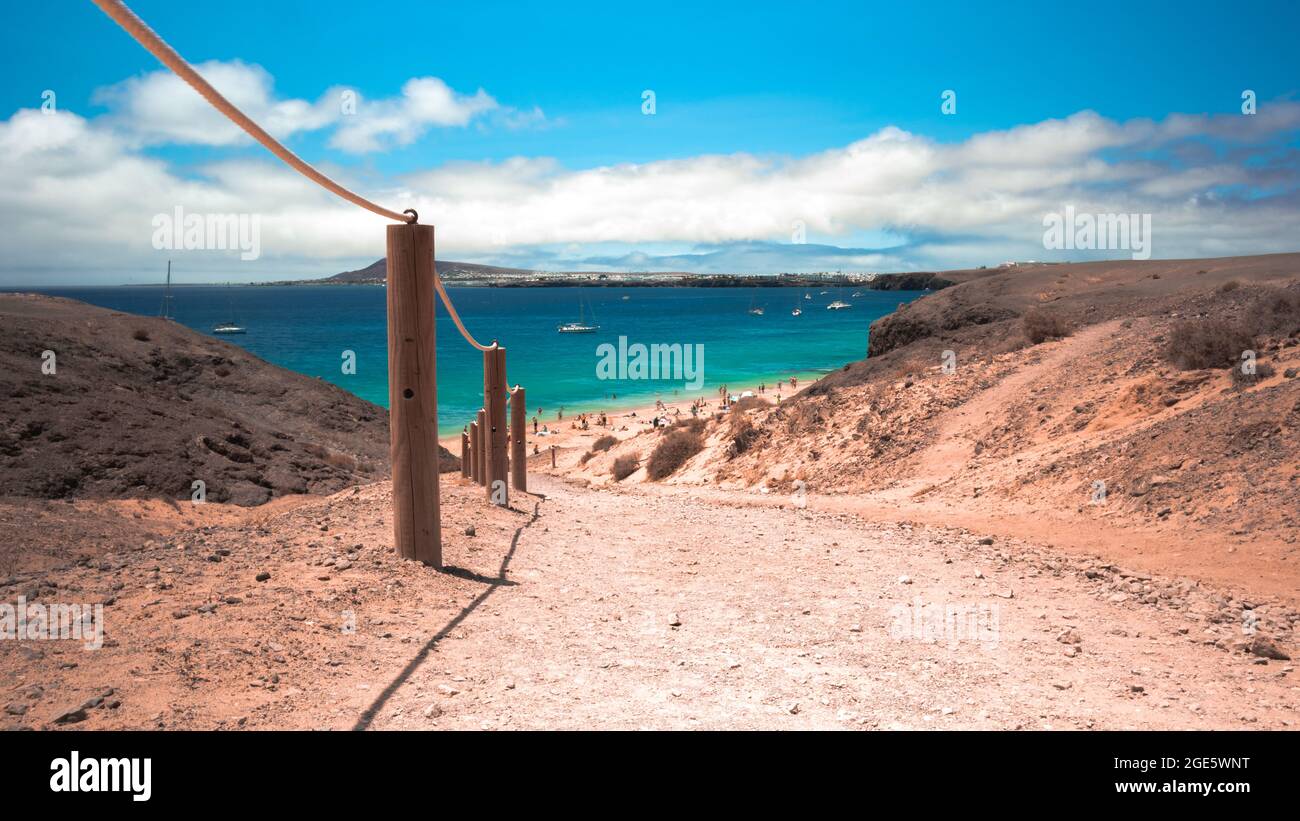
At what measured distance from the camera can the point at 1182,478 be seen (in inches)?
393

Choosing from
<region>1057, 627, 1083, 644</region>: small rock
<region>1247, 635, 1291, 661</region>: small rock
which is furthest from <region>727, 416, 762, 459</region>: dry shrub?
<region>1247, 635, 1291, 661</region>: small rock

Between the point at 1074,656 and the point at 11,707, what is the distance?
585 cm

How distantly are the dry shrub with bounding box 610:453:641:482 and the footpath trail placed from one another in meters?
14.5

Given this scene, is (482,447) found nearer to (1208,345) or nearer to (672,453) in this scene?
(672,453)

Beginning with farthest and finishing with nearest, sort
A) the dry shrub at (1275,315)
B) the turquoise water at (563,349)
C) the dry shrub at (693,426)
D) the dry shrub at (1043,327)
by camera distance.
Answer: the turquoise water at (563,349)
the dry shrub at (693,426)
the dry shrub at (1043,327)
the dry shrub at (1275,315)

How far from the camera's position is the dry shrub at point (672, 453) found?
22094 millimetres

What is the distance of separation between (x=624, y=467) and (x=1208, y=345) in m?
14.3

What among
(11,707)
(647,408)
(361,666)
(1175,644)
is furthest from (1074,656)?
(647,408)

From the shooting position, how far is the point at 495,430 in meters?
10.6

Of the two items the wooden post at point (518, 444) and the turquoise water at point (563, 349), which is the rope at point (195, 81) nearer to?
the wooden post at point (518, 444)

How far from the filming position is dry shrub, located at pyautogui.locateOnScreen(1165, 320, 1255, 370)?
13.4 m

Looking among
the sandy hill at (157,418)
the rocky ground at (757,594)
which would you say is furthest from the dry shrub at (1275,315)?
the sandy hill at (157,418)

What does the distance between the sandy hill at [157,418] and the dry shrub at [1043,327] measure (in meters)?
15.5
